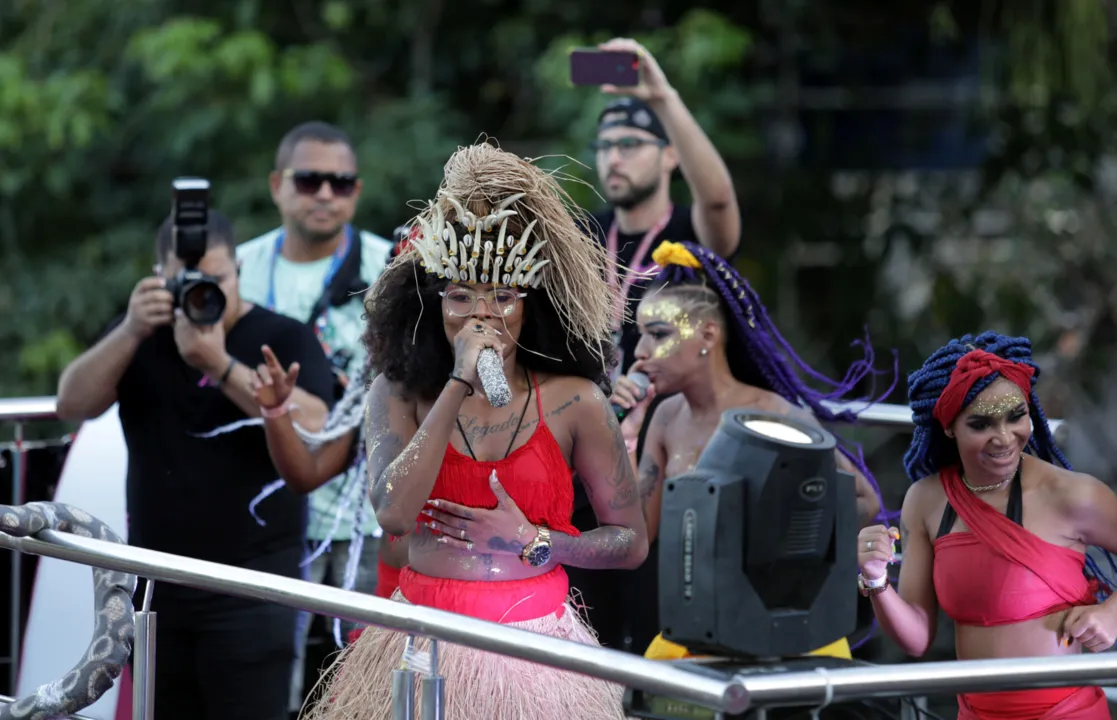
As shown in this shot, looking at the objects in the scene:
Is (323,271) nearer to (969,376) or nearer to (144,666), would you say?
(144,666)

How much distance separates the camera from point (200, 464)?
4.36 metres

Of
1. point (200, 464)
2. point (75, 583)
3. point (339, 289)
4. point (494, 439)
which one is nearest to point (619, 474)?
point (494, 439)

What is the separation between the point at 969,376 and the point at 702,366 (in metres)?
0.97

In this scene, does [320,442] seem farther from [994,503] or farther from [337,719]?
[994,503]

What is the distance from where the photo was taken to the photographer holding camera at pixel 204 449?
4.21 metres

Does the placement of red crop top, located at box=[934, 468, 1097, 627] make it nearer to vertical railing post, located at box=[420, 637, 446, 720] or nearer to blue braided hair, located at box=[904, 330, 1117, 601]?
blue braided hair, located at box=[904, 330, 1117, 601]

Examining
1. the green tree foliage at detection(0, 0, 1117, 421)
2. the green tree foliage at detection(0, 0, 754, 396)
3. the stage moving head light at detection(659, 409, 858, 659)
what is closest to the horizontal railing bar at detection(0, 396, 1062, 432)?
the stage moving head light at detection(659, 409, 858, 659)

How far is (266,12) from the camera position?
991 centimetres

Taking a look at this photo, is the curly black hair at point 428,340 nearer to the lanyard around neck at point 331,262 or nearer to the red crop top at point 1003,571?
the red crop top at point 1003,571

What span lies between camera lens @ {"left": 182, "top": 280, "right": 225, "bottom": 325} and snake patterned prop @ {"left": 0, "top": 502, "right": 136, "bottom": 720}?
83cm

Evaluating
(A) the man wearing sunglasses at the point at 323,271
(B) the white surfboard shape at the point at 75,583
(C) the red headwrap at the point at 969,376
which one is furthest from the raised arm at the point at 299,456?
(C) the red headwrap at the point at 969,376

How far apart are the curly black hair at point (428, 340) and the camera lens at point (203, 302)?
96 centimetres

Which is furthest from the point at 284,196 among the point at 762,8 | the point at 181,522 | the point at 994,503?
the point at 762,8

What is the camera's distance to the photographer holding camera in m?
4.21
